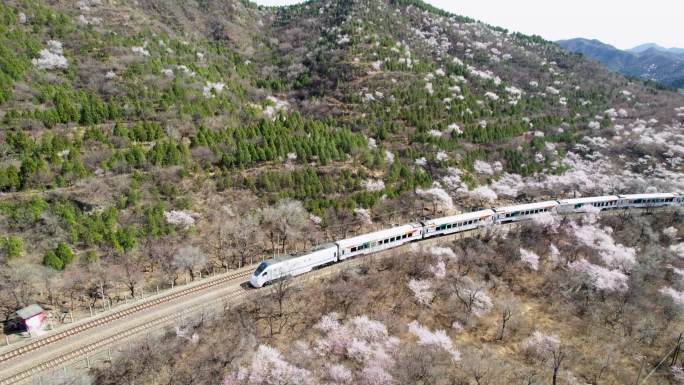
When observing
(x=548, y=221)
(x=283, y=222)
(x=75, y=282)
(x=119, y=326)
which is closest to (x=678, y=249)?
(x=548, y=221)

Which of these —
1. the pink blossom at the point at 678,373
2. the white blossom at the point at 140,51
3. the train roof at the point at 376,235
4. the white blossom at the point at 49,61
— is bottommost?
the pink blossom at the point at 678,373

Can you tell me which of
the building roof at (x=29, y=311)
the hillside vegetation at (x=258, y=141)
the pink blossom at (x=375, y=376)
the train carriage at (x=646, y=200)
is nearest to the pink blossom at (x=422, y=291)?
the hillside vegetation at (x=258, y=141)

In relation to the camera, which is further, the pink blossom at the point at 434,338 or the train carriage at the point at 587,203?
the train carriage at the point at 587,203

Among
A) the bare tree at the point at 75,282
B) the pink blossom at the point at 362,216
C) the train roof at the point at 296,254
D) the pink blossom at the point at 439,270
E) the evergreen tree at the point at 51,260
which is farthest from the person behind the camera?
the pink blossom at the point at 362,216

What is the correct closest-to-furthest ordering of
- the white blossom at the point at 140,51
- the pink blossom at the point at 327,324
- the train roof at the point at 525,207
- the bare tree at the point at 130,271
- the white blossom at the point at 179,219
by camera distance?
the pink blossom at the point at 327,324 < the bare tree at the point at 130,271 < the white blossom at the point at 179,219 < the train roof at the point at 525,207 < the white blossom at the point at 140,51

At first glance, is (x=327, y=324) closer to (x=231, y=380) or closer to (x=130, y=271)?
(x=231, y=380)

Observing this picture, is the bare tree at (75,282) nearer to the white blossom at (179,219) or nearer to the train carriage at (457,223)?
the white blossom at (179,219)
